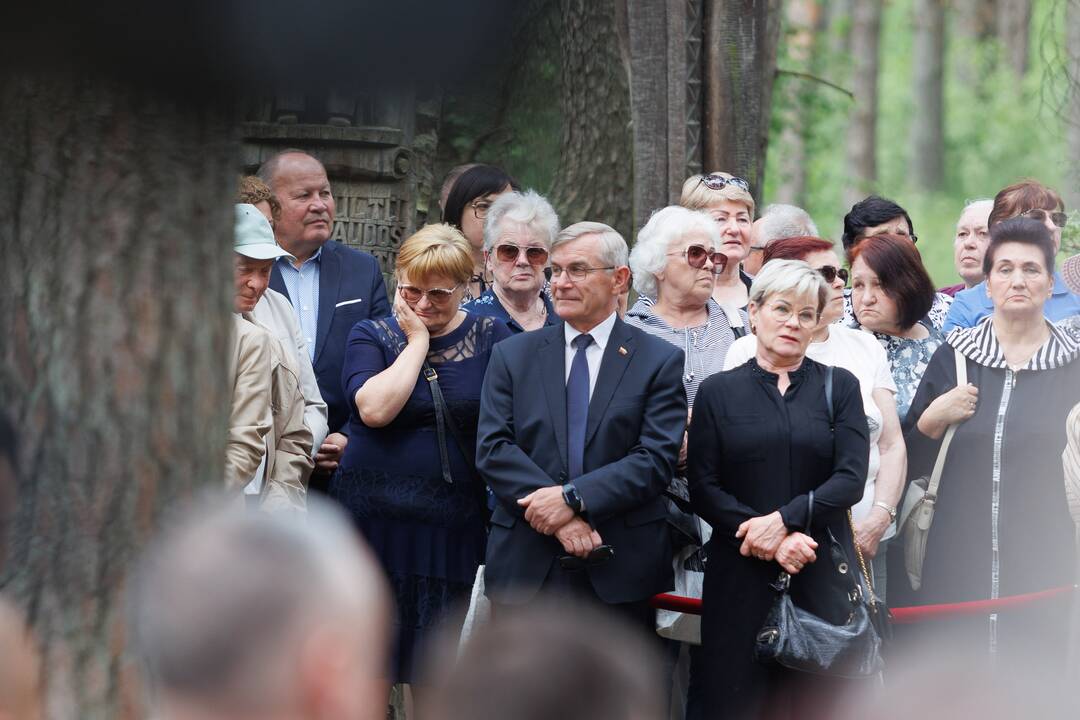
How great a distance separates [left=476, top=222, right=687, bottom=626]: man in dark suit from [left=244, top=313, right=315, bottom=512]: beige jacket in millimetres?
624

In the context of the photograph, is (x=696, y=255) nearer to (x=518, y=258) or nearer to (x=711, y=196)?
(x=518, y=258)

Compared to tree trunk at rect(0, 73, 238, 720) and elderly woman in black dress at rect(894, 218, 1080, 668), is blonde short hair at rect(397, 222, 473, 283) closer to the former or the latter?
elderly woman in black dress at rect(894, 218, 1080, 668)

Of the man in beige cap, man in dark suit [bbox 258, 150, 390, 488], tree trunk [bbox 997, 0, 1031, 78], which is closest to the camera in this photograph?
the man in beige cap

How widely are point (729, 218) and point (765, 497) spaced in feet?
5.84

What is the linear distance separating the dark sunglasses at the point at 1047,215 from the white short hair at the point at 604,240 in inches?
77.9

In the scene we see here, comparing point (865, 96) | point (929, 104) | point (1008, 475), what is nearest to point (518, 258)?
point (1008, 475)

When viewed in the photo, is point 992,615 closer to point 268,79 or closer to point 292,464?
point 292,464

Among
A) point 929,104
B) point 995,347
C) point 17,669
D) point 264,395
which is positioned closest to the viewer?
point 17,669

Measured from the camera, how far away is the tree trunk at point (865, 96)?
2972 centimetres

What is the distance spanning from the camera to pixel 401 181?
7.45 metres

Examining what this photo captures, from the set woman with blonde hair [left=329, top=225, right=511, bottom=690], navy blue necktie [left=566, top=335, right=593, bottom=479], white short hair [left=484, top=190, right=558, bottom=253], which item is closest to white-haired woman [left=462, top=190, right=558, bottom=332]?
white short hair [left=484, top=190, right=558, bottom=253]

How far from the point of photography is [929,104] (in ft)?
115

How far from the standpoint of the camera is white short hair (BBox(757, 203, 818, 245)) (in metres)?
7.09

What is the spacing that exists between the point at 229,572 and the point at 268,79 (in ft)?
2.55
